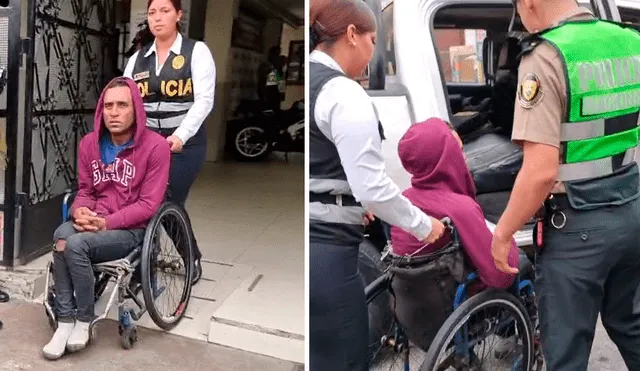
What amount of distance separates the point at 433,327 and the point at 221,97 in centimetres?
486

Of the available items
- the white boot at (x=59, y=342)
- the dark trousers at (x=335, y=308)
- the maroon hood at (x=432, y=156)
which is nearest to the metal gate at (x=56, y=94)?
the white boot at (x=59, y=342)

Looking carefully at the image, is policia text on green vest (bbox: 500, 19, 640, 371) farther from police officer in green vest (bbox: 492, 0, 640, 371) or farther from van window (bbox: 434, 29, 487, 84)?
van window (bbox: 434, 29, 487, 84)

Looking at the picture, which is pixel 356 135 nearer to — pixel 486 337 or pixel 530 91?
pixel 530 91

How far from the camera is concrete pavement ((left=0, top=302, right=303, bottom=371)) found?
108 inches

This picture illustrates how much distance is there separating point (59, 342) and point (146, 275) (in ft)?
1.44

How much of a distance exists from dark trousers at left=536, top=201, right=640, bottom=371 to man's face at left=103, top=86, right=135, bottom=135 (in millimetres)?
1735

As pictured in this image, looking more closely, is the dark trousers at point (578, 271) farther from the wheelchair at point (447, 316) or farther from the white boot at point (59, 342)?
the white boot at point (59, 342)

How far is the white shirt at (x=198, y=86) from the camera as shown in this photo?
295 centimetres

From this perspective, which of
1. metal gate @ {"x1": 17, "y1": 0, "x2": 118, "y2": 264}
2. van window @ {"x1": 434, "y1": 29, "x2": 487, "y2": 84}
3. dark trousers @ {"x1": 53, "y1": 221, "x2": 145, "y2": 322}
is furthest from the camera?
metal gate @ {"x1": 17, "y1": 0, "x2": 118, "y2": 264}

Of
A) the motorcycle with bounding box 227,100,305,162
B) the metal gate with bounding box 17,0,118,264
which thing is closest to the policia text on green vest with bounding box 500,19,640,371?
the metal gate with bounding box 17,0,118,264

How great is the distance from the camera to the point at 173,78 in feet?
9.85

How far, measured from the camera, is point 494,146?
5.56 ft

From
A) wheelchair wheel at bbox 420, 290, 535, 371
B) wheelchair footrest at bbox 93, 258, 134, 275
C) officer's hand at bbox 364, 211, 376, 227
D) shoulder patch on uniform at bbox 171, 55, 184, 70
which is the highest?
shoulder patch on uniform at bbox 171, 55, 184, 70

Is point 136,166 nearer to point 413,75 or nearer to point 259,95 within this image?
point 413,75
